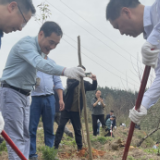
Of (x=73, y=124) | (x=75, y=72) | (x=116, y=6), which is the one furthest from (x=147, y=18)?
(x=73, y=124)

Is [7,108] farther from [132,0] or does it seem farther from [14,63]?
[132,0]

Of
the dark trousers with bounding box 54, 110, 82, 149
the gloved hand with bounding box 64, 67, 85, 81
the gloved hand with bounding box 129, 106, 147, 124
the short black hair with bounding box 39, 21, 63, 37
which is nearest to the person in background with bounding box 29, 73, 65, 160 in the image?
the dark trousers with bounding box 54, 110, 82, 149

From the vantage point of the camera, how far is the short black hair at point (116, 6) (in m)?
2.34

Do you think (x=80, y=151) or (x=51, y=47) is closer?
(x=51, y=47)

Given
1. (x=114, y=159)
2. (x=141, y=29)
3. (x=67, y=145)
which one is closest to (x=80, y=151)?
(x=114, y=159)

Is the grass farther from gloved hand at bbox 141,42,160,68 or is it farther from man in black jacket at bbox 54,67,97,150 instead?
gloved hand at bbox 141,42,160,68

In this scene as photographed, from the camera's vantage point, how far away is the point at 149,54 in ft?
7.06

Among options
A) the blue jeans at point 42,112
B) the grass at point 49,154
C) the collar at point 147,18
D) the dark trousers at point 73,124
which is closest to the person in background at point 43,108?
the blue jeans at point 42,112

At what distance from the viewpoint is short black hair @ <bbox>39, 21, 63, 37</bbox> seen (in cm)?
300

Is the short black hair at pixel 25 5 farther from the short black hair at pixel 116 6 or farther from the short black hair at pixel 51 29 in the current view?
the short black hair at pixel 116 6

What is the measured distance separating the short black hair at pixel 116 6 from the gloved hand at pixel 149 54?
0.43 metres

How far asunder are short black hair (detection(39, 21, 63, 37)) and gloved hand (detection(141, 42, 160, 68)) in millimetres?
1233

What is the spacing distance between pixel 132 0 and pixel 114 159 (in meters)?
2.71

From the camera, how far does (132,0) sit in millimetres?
2340
